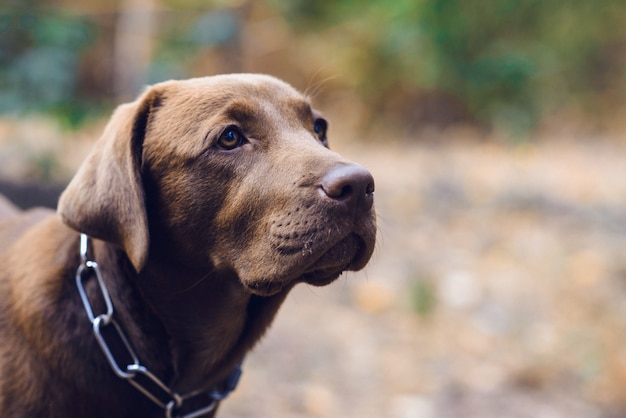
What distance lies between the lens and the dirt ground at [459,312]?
444 centimetres

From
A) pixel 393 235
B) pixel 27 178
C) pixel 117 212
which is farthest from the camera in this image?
pixel 393 235

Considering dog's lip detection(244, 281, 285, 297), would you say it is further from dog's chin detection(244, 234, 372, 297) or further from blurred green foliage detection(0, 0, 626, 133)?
blurred green foliage detection(0, 0, 626, 133)

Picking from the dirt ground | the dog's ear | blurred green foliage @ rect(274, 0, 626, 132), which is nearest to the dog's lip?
the dog's ear

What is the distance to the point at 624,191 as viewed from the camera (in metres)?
8.30

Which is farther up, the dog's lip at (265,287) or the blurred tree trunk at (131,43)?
the dog's lip at (265,287)

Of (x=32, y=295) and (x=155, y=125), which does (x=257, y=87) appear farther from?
(x=32, y=295)

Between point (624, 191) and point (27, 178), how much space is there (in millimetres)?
5893

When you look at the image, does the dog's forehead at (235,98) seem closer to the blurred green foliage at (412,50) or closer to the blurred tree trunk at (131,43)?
the blurred green foliage at (412,50)

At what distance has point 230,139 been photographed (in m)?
2.63

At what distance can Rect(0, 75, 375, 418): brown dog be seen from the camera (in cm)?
246

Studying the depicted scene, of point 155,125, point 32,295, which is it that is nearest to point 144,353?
point 32,295

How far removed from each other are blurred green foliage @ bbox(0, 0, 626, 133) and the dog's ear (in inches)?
109

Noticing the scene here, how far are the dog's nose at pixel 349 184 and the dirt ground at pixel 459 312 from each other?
33.3 inches

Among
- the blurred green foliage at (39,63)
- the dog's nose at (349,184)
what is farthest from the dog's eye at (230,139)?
the blurred green foliage at (39,63)
